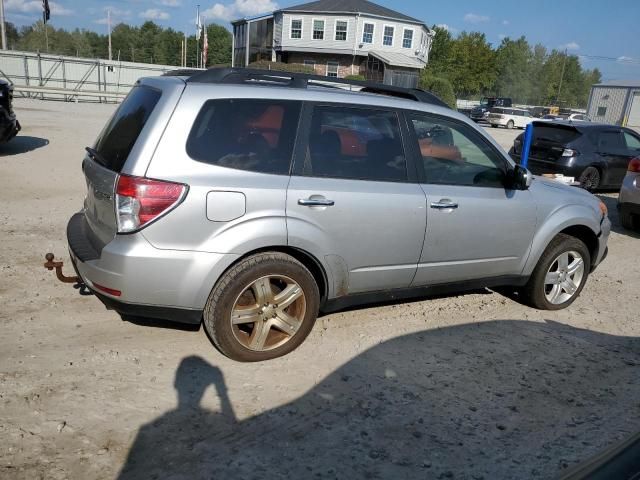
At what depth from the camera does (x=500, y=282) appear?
191 inches

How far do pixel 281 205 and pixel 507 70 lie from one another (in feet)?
270

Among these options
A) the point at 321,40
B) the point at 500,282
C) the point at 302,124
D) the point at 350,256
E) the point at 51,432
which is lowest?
the point at 51,432

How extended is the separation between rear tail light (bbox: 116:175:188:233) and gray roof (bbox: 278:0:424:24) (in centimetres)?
4825

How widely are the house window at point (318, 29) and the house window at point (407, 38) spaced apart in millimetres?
7460

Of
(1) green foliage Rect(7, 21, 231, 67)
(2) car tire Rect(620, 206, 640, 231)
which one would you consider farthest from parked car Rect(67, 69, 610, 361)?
(1) green foliage Rect(7, 21, 231, 67)

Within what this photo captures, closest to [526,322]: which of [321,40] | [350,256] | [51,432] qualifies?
[350,256]

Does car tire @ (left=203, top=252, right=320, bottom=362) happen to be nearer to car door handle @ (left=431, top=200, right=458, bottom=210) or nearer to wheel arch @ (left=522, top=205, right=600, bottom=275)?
car door handle @ (left=431, top=200, right=458, bottom=210)

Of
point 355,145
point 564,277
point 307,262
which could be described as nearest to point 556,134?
point 564,277

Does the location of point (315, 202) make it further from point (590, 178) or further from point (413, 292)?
point (590, 178)

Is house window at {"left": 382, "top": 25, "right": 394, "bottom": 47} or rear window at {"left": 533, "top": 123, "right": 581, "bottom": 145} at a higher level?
house window at {"left": 382, "top": 25, "right": 394, "bottom": 47}

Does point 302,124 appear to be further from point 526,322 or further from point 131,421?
point 526,322

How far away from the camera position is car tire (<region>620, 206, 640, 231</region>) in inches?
343

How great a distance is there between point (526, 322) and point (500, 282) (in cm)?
44

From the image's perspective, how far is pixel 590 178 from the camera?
1177 cm
